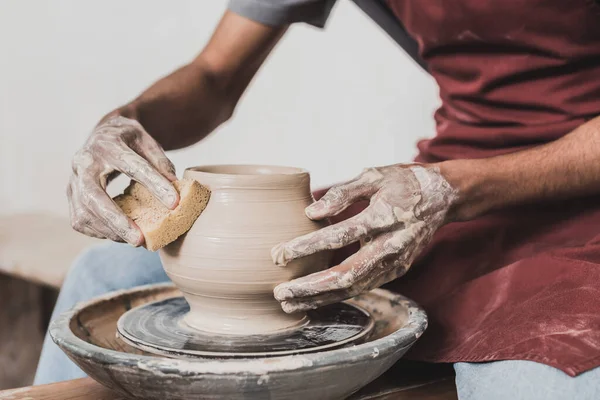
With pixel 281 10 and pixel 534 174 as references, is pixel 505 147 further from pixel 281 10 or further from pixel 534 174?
pixel 281 10

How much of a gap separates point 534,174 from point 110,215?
627 mm

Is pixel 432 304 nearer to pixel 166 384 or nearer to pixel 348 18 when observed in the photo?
pixel 166 384

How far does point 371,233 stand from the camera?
92cm

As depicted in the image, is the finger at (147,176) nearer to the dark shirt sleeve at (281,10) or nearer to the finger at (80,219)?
the finger at (80,219)

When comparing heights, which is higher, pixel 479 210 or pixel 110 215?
pixel 110 215

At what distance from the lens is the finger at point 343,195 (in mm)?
940

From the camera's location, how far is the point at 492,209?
1070mm

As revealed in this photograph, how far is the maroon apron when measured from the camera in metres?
0.99

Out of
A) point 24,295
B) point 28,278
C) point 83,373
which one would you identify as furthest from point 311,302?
point 24,295

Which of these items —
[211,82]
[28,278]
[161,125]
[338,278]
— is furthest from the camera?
[28,278]

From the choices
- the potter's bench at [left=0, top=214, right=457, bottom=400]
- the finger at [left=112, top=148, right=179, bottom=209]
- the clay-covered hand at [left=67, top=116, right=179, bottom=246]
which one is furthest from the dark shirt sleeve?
the potter's bench at [left=0, top=214, right=457, bottom=400]

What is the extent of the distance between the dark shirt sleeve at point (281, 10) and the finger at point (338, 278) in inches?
29.7

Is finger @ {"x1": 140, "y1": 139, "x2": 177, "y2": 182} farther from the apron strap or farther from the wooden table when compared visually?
the apron strap

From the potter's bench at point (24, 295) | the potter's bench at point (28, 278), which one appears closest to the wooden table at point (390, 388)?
the potter's bench at point (28, 278)
